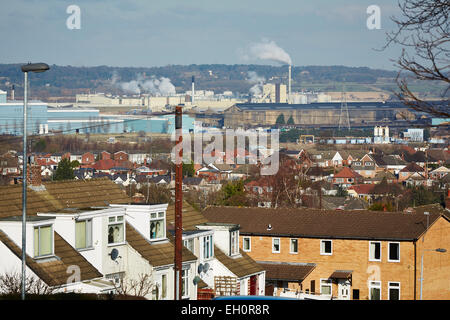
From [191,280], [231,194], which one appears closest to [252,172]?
[231,194]

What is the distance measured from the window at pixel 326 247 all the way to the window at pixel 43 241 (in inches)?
511

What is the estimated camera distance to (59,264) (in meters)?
13.1

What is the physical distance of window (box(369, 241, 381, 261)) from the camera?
79.8 feet

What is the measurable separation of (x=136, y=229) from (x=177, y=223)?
298 centimetres

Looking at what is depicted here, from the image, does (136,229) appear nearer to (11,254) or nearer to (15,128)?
(11,254)

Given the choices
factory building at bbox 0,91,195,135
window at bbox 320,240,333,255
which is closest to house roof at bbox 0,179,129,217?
window at bbox 320,240,333,255

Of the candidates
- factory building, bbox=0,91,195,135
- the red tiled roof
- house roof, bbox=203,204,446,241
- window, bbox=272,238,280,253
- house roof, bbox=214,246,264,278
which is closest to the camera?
house roof, bbox=214,246,264,278

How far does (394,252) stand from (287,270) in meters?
3.11

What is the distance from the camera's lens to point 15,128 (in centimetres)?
11556

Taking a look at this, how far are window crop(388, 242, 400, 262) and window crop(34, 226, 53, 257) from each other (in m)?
13.2

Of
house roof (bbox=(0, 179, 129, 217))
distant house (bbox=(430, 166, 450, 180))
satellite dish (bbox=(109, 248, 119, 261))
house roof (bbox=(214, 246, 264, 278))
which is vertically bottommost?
distant house (bbox=(430, 166, 450, 180))

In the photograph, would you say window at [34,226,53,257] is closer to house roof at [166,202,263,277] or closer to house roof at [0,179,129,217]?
house roof at [0,179,129,217]

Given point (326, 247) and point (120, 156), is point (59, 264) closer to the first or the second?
point (326, 247)
